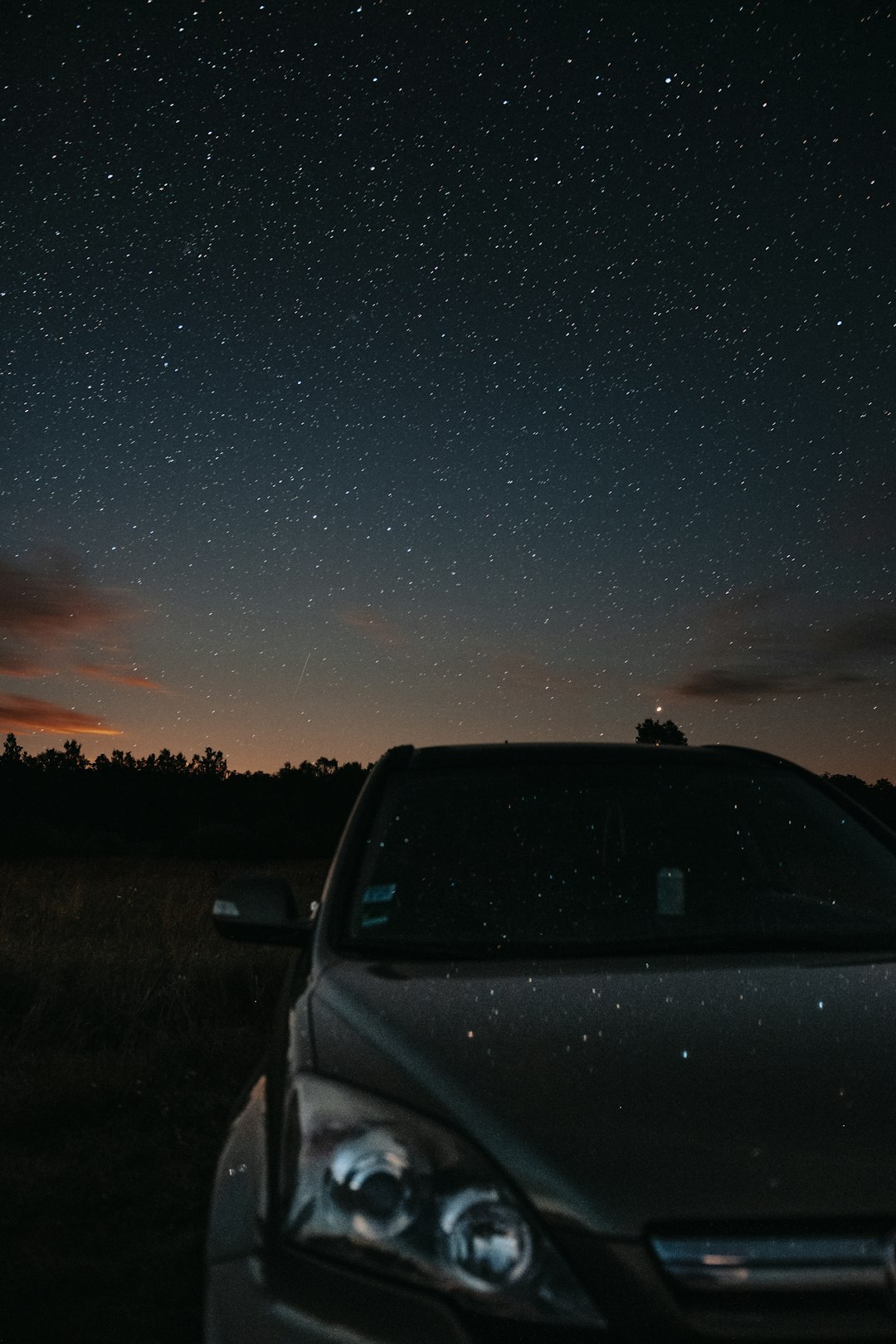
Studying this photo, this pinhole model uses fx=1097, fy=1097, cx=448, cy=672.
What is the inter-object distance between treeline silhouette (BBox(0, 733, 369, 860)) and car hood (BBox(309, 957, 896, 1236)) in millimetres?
46293

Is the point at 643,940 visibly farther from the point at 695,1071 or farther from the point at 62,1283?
the point at 62,1283

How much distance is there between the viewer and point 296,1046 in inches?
78.3

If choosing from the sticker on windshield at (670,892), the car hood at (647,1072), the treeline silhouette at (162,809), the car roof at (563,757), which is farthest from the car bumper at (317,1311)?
the treeline silhouette at (162,809)

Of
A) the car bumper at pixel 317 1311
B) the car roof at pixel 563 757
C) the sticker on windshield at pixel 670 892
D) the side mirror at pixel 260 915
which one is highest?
the car roof at pixel 563 757

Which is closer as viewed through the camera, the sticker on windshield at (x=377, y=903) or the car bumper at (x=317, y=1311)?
the car bumper at (x=317, y=1311)

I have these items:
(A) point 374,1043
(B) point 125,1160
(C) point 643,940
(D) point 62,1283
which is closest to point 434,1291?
(A) point 374,1043

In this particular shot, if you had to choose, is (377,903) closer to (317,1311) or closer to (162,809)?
(317,1311)

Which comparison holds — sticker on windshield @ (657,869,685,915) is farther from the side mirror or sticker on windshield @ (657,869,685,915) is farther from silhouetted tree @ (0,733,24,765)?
silhouetted tree @ (0,733,24,765)

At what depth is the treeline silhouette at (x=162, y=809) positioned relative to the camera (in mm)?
57250

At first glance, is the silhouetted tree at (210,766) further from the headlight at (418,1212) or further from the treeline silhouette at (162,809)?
the headlight at (418,1212)

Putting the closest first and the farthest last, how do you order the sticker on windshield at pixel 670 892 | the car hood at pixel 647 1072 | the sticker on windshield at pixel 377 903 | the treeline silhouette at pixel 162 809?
the car hood at pixel 647 1072
the sticker on windshield at pixel 377 903
the sticker on windshield at pixel 670 892
the treeline silhouette at pixel 162 809

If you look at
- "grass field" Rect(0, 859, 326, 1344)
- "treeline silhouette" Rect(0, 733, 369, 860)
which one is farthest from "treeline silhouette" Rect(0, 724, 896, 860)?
"grass field" Rect(0, 859, 326, 1344)

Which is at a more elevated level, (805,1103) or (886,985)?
(886,985)

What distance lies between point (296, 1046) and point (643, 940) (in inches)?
32.7
